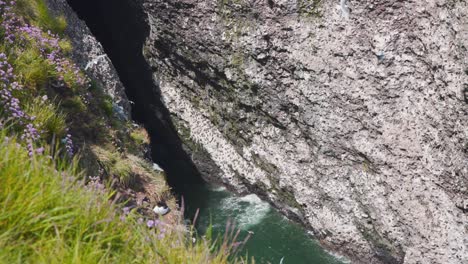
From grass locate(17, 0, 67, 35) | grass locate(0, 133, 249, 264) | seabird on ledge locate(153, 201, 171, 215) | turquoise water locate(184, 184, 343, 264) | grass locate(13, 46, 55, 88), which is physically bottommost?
turquoise water locate(184, 184, 343, 264)

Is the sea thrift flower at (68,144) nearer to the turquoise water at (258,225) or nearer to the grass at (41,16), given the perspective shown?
the grass at (41,16)

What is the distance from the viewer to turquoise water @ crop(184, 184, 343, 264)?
12859mm

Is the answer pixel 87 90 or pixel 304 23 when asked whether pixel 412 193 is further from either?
pixel 87 90

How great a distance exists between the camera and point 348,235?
508 inches

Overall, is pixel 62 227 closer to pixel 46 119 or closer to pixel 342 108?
pixel 46 119

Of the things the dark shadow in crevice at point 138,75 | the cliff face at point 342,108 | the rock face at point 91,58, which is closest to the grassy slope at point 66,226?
the rock face at point 91,58

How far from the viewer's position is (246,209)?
14.6 meters

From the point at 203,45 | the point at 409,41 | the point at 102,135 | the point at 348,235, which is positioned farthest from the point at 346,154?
the point at 102,135

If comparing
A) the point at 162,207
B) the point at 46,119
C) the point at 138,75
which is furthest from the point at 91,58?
the point at 138,75

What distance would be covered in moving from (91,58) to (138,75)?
5372 mm

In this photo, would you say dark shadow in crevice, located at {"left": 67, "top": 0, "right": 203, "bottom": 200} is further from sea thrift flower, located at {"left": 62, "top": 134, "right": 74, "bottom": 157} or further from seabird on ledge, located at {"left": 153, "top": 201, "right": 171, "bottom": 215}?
sea thrift flower, located at {"left": 62, "top": 134, "right": 74, "bottom": 157}

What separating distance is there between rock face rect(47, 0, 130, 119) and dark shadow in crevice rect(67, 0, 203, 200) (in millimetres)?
3877

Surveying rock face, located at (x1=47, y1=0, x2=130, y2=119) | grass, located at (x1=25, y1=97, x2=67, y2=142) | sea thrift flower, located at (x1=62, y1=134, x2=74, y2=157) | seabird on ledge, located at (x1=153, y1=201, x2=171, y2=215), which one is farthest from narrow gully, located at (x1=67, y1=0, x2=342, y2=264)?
grass, located at (x1=25, y1=97, x2=67, y2=142)

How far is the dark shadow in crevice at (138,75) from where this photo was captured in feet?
53.2
